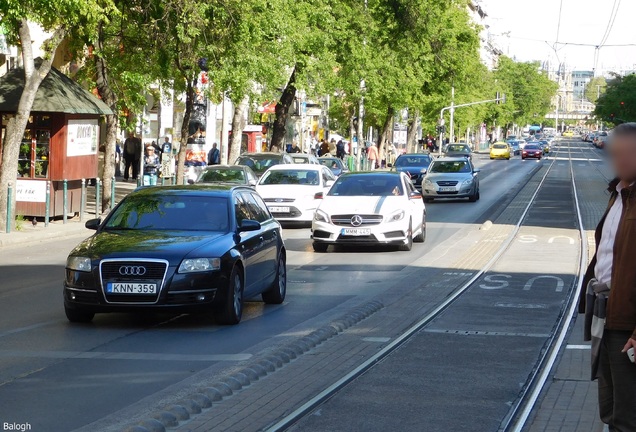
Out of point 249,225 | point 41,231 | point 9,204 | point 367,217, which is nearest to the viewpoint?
point 249,225

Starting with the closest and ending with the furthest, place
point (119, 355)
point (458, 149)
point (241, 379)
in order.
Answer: point (241, 379) → point (119, 355) → point (458, 149)

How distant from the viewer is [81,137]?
29.5 meters

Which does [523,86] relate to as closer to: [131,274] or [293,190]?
[293,190]

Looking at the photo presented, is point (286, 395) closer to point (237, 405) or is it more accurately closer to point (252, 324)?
point (237, 405)

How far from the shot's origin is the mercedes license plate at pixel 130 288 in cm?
1205

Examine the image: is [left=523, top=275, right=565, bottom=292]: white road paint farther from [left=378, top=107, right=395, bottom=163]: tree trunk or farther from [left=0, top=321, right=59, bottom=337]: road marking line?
[left=378, top=107, right=395, bottom=163]: tree trunk

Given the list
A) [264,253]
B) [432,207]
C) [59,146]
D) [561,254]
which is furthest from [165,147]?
[264,253]

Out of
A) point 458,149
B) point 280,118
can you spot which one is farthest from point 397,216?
point 458,149

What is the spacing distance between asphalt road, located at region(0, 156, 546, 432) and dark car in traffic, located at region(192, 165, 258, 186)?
8.82 m

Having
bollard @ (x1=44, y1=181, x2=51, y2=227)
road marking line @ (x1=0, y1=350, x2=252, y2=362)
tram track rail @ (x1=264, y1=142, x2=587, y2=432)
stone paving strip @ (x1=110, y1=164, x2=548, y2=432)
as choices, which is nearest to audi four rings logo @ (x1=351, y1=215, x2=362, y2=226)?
tram track rail @ (x1=264, y1=142, x2=587, y2=432)

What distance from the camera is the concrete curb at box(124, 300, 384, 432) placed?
24.5 feet

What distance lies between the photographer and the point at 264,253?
14.0 metres

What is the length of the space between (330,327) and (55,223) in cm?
1698

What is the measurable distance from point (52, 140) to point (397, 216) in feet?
33.1
